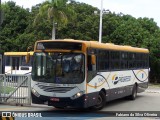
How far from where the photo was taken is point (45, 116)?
1458 centimetres

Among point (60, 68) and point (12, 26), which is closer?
point (60, 68)

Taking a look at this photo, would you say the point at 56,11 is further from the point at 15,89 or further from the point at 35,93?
the point at 35,93

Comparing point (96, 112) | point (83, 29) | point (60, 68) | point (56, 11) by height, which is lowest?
point (96, 112)

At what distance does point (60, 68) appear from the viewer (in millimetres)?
15344

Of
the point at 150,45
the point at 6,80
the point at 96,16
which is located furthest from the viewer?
the point at 96,16

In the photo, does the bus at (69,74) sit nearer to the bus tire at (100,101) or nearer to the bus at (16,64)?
the bus tire at (100,101)

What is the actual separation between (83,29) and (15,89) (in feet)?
93.7

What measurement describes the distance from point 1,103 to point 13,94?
0.63 metres

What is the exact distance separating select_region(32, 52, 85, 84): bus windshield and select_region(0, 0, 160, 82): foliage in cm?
2182

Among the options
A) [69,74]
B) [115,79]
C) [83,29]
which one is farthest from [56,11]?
[69,74]

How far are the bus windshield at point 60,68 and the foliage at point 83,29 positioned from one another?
21.8 meters

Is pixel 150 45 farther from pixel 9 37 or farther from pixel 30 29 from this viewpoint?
pixel 9 37

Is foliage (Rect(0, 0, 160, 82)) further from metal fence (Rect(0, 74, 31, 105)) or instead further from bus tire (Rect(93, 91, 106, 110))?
bus tire (Rect(93, 91, 106, 110))

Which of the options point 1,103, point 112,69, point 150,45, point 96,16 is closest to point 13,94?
point 1,103
